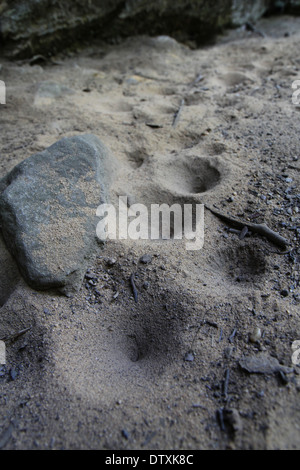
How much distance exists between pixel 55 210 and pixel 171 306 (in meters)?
0.64

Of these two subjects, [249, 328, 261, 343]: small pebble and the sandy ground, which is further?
[249, 328, 261, 343]: small pebble

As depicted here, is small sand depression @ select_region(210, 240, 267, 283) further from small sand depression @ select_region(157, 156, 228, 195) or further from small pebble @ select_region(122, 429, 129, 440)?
small pebble @ select_region(122, 429, 129, 440)

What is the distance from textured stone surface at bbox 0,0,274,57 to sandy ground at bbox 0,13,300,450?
0.81 m

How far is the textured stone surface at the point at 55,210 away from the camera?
54.4 inches

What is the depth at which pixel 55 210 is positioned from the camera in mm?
1514

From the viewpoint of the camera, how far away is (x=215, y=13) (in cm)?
354

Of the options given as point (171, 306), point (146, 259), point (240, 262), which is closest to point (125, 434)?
point (171, 306)

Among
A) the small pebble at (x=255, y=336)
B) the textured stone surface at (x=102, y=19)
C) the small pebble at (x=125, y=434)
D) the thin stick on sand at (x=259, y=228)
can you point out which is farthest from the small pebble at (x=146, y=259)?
the textured stone surface at (x=102, y=19)

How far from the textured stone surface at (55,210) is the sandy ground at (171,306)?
3.0 inches

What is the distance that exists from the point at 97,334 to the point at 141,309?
0.59 ft

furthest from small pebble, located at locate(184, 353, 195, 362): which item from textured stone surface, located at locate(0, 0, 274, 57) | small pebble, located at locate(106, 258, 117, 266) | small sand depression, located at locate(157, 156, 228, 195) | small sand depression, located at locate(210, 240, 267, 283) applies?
textured stone surface, located at locate(0, 0, 274, 57)

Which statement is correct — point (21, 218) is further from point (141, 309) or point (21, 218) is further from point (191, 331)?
point (191, 331)

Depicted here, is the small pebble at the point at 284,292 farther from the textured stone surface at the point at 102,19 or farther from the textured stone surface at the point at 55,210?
the textured stone surface at the point at 102,19

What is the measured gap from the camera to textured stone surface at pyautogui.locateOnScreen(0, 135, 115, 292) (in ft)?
4.53
